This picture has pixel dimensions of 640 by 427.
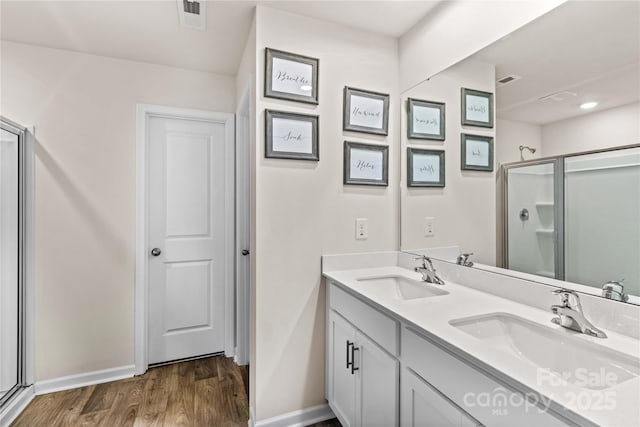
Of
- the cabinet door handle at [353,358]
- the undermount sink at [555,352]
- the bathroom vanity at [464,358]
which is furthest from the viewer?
the cabinet door handle at [353,358]

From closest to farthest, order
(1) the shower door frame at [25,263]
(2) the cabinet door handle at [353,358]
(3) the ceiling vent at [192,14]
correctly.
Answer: (2) the cabinet door handle at [353,358], (3) the ceiling vent at [192,14], (1) the shower door frame at [25,263]

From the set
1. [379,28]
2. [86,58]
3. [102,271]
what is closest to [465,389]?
[379,28]

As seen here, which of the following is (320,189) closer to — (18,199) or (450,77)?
(450,77)

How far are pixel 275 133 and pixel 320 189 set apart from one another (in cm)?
40

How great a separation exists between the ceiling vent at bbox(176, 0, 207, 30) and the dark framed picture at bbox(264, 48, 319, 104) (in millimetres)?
454

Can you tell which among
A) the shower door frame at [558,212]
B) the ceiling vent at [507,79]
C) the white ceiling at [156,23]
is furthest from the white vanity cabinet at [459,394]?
the white ceiling at [156,23]

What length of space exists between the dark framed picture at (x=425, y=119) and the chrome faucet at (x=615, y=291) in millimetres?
1036

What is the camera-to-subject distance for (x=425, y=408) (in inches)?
40.6

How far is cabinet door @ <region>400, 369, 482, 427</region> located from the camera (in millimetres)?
895

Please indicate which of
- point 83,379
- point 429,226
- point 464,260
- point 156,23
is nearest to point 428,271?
point 464,260

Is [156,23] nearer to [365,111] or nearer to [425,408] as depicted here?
[365,111]

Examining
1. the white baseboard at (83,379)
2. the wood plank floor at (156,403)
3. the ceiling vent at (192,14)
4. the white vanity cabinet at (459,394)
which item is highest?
the ceiling vent at (192,14)

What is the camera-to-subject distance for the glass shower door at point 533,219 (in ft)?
4.01

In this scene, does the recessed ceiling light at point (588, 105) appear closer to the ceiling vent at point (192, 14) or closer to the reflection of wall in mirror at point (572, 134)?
the reflection of wall in mirror at point (572, 134)
